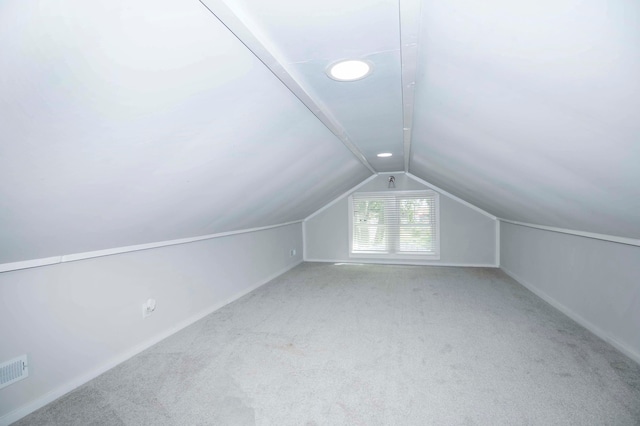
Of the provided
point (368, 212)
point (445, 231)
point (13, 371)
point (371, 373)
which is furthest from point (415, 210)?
point (13, 371)

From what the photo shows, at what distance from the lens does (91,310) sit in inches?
87.4

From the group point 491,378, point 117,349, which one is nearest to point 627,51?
point 491,378

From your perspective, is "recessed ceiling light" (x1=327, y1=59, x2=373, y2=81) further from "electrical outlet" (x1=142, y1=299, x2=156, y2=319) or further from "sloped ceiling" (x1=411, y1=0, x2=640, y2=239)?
"electrical outlet" (x1=142, y1=299, x2=156, y2=319)

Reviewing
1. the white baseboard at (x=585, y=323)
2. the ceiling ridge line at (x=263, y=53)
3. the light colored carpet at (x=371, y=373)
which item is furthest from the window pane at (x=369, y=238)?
the ceiling ridge line at (x=263, y=53)

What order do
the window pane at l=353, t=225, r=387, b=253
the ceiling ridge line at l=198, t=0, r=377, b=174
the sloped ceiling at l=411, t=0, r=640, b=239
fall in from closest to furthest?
the sloped ceiling at l=411, t=0, r=640, b=239 < the ceiling ridge line at l=198, t=0, r=377, b=174 < the window pane at l=353, t=225, r=387, b=253

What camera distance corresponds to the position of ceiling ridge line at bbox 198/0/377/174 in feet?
3.24

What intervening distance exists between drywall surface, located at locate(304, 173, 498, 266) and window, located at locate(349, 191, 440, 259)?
11cm

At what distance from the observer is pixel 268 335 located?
9.39 ft

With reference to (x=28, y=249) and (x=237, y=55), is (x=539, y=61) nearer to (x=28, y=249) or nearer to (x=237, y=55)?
(x=237, y=55)

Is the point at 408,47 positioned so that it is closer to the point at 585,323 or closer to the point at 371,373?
the point at 371,373

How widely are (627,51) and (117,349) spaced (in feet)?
10.9

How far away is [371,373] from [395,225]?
4.29m

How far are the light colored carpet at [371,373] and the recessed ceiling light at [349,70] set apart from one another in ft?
6.30

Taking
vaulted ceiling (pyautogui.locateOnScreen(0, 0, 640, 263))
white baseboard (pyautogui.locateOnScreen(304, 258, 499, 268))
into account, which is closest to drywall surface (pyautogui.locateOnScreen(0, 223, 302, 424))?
vaulted ceiling (pyautogui.locateOnScreen(0, 0, 640, 263))
